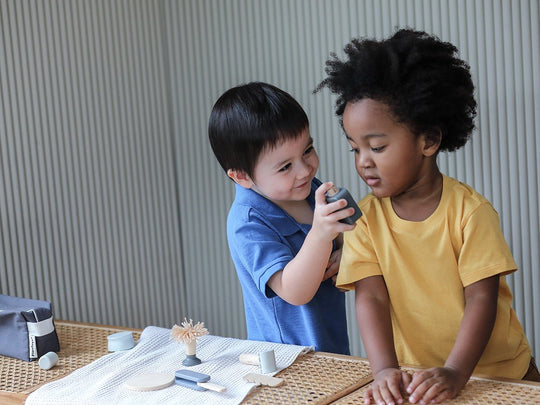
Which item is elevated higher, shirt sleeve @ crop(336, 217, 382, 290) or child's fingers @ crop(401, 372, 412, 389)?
shirt sleeve @ crop(336, 217, 382, 290)

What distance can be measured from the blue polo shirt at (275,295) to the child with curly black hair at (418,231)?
0.65 feet

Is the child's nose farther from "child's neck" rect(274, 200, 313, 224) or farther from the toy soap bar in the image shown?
the toy soap bar

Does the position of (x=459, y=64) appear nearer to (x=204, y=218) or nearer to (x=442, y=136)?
(x=442, y=136)

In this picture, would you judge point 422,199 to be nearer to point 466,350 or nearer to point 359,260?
point 359,260

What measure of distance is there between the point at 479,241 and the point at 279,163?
0.45m

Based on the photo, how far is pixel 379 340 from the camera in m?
1.25

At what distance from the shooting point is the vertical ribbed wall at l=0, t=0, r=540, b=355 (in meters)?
2.45

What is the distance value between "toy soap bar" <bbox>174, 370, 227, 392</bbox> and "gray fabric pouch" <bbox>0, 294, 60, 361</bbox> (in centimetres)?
39

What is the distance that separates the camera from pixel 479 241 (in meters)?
1.23

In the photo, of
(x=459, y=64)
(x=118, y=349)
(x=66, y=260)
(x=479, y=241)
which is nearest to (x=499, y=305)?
(x=479, y=241)

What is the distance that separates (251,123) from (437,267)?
489 millimetres

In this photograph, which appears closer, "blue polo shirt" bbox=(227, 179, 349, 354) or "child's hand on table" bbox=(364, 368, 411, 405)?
"child's hand on table" bbox=(364, 368, 411, 405)

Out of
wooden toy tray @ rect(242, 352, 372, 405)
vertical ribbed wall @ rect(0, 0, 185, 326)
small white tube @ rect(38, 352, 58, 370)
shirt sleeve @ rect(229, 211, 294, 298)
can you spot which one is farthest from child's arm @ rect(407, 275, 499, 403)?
vertical ribbed wall @ rect(0, 0, 185, 326)

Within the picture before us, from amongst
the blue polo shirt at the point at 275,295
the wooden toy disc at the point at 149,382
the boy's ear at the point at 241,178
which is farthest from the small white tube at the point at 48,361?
the boy's ear at the point at 241,178
